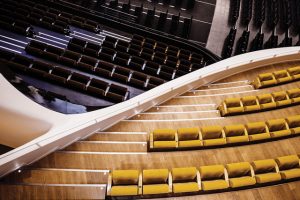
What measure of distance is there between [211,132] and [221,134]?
52mm

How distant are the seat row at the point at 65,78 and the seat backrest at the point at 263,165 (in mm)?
708

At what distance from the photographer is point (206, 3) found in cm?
287

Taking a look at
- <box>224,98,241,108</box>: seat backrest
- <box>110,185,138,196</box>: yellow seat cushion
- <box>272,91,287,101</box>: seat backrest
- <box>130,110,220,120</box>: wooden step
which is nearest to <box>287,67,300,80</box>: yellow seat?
<box>272,91,287,101</box>: seat backrest

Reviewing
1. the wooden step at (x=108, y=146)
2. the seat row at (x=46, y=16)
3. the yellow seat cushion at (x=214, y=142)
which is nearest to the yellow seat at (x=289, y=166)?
the yellow seat cushion at (x=214, y=142)

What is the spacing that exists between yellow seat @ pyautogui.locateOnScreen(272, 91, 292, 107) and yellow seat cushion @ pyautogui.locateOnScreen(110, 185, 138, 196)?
886 millimetres

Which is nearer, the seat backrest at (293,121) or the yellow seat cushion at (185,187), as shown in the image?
the yellow seat cushion at (185,187)

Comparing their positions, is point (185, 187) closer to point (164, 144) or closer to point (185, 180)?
point (185, 180)

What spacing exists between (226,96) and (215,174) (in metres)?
0.52

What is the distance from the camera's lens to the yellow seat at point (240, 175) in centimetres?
102

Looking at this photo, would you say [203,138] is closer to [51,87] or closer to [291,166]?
[291,166]

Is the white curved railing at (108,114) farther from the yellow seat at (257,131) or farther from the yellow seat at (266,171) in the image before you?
the yellow seat at (266,171)

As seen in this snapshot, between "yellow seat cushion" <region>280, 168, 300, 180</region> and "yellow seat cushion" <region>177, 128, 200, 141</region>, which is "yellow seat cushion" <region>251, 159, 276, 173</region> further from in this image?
"yellow seat cushion" <region>177, 128, 200, 141</region>

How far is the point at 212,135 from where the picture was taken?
1.17m

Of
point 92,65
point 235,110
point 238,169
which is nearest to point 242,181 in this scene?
point 238,169
